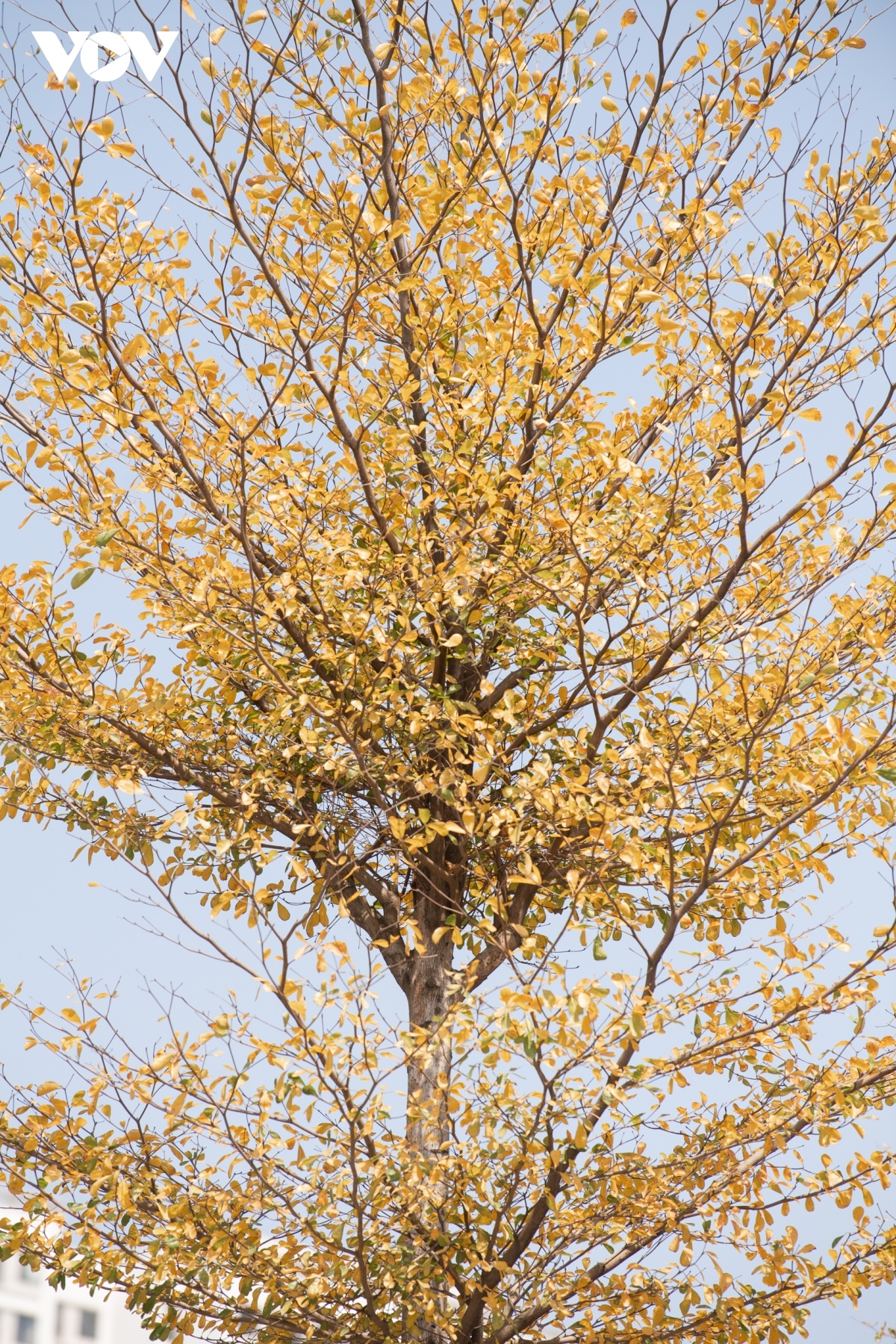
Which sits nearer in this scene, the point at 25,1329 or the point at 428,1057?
the point at 428,1057

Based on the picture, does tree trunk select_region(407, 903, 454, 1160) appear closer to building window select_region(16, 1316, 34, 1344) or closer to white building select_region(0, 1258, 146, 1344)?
white building select_region(0, 1258, 146, 1344)

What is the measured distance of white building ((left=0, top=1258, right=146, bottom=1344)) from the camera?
3525 mm

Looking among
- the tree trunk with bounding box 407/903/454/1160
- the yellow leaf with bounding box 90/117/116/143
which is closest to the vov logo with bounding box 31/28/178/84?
the yellow leaf with bounding box 90/117/116/143

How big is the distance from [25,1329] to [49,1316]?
0.08 metres

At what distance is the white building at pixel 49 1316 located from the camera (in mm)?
3525

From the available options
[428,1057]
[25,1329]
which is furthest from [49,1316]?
[428,1057]

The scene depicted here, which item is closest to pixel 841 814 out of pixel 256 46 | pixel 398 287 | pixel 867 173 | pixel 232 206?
pixel 867 173

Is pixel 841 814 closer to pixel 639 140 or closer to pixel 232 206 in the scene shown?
pixel 639 140

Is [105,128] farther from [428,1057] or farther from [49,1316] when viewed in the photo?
[49,1316]

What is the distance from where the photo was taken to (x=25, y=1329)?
140 inches

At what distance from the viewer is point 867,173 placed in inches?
118

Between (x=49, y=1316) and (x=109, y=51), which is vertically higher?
(x=109, y=51)

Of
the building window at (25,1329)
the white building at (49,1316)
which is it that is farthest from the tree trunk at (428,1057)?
the building window at (25,1329)

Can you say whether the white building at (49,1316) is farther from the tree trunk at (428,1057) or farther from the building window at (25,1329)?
the tree trunk at (428,1057)
